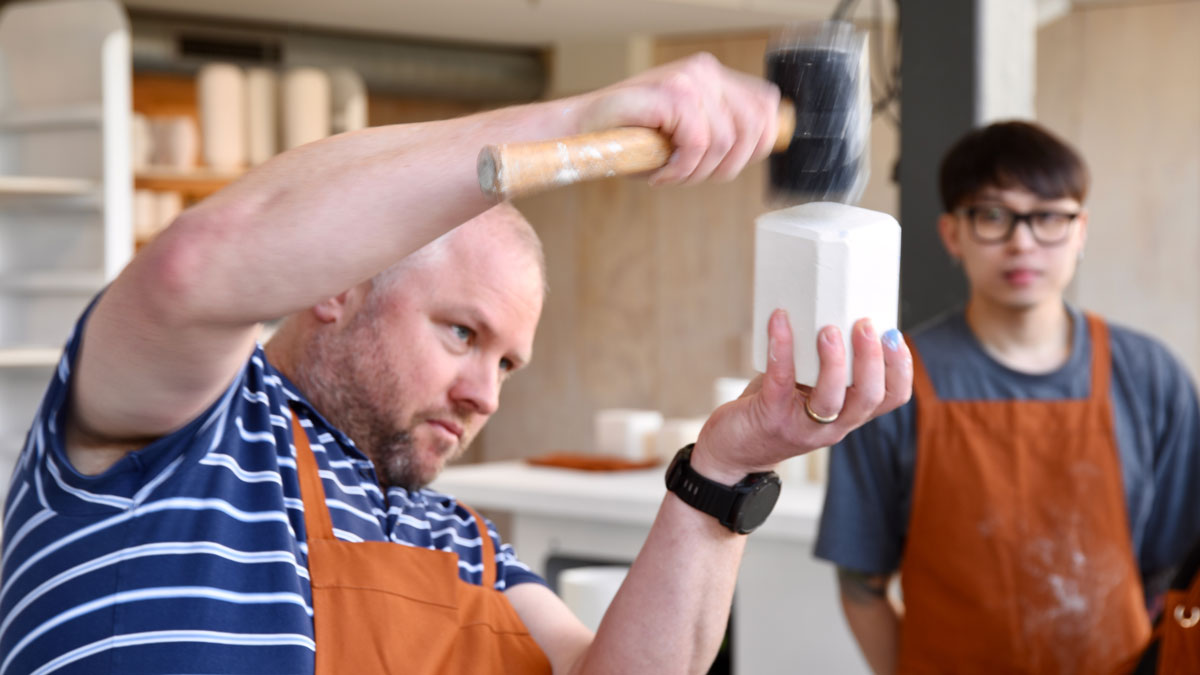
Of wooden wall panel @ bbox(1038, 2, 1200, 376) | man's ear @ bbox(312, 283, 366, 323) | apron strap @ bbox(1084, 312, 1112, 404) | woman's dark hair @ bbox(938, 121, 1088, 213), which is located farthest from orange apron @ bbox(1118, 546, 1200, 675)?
wooden wall panel @ bbox(1038, 2, 1200, 376)

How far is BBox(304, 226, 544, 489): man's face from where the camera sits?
1277mm

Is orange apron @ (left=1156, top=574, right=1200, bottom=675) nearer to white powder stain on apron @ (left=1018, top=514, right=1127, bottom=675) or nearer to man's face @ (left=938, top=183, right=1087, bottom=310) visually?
white powder stain on apron @ (left=1018, top=514, right=1127, bottom=675)

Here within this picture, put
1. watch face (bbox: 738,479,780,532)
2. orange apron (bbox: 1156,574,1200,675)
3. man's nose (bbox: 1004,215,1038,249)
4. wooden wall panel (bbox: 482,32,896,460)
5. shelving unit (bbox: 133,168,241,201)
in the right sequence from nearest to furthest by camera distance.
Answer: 1. watch face (bbox: 738,479,780,532)
2. orange apron (bbox: 1156,574,1200,675)
3. man's nose (bbox: 1004,215,1038,249)
4. shelving unit (bbox: 133,168,241,201)
5. wooden wall panel (bbox: 482,32,896,460)

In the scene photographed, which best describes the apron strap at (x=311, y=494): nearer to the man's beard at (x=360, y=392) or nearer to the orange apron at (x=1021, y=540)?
the man's beard at (x=360, y=392)

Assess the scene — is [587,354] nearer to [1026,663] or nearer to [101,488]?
[1026,663]

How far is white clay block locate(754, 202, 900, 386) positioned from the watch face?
131mm

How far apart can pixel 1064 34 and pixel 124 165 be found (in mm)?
4495

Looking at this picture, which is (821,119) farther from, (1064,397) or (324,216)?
(1064,397)

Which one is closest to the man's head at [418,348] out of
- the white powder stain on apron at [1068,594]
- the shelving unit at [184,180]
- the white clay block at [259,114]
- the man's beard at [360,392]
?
the man's beard at [360,392]

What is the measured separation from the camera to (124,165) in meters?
4.38

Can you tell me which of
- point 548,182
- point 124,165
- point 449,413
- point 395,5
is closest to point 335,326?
point 449,413

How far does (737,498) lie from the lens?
1100 mm

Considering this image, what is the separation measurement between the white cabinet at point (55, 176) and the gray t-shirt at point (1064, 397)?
302 centimetres

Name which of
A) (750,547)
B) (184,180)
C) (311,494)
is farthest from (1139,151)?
(311,494)
